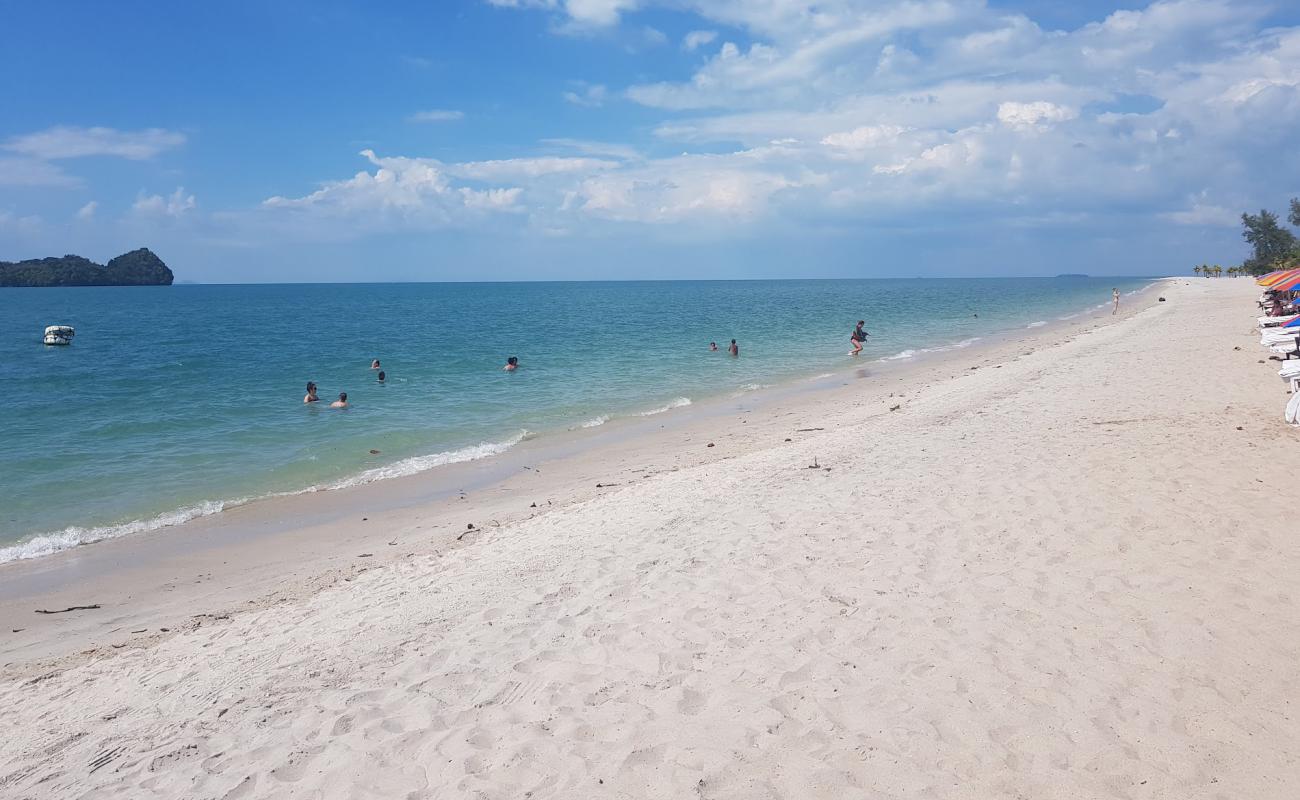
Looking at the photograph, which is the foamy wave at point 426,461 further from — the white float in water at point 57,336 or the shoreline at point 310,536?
the white float in water at point 57,336

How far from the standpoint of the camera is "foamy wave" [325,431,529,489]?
1341cm

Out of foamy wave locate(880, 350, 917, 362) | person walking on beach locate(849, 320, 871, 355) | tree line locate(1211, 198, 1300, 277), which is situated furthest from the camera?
tree line locate(1211, 198, 1300, 277)

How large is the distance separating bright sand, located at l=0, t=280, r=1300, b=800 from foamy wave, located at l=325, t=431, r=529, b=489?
9.45ft

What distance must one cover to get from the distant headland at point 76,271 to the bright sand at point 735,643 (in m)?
214

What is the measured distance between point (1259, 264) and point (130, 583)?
3935 inches

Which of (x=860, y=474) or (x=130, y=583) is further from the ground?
(x=860, y=474)

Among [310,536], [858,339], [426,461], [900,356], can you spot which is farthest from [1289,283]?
[310,536]

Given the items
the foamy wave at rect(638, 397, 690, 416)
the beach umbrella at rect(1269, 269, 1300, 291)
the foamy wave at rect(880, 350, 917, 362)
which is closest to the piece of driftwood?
the foamy wave at rect(638, 397, 690, 416)

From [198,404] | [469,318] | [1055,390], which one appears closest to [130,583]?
[198,404]

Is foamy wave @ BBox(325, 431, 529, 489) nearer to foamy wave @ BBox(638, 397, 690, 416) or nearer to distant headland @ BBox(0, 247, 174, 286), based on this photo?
foamy wave @ BBox(638, 397, 690, 416)

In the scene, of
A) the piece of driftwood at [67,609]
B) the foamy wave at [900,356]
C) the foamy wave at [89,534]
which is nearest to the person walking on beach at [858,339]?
the foamy wave at [900,356]

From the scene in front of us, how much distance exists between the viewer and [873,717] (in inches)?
169

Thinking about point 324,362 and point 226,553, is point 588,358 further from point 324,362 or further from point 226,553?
point 226,553

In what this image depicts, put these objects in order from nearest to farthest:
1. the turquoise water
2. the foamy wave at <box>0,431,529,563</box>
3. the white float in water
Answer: the foamy wave at <box>0,431,529,563</box>, the turquoise water, the white float in water
